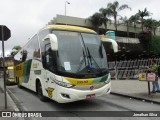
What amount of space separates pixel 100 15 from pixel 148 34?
9481 mm

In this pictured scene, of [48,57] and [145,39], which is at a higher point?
[145,39]

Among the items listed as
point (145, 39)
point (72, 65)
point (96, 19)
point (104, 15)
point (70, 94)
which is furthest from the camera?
point (145, 39)

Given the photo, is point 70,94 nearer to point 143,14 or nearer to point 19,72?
point 19,72

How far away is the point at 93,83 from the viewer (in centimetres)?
1057

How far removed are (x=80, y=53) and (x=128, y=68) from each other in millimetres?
13461

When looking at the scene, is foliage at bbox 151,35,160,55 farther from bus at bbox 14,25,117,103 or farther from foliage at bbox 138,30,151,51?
bus at bbox 14,25,117,103

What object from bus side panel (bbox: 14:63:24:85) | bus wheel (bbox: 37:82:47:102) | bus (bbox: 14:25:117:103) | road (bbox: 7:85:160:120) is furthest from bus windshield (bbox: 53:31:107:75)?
bus side panel (bbox: 14:63:24:85)

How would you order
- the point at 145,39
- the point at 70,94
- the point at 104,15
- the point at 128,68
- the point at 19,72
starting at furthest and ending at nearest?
the point at 145,39 → the point at 104,15 → the point at 128,68 → the point at 19,72 → the point at 70,94

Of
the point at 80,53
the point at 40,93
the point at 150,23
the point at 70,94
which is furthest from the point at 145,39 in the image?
the point at 70,94

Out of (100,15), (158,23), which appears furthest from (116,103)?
(158,23)

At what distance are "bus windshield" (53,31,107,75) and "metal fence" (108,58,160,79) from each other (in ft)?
40.7

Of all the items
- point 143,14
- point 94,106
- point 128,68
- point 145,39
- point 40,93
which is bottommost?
point 94,106

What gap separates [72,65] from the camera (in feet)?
34.4

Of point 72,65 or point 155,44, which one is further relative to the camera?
point 155,44
